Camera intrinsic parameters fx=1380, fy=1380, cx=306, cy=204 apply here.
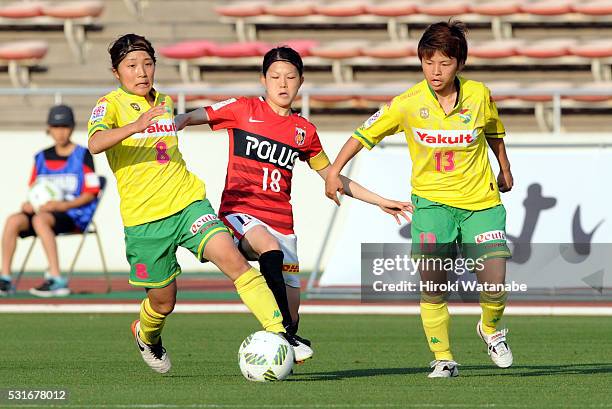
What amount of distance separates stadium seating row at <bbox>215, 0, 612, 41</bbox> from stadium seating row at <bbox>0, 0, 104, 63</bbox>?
7.60 feet

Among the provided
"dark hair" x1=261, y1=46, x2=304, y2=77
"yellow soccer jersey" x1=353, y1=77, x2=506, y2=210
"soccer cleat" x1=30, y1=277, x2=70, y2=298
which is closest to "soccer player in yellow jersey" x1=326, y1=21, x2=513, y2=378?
"yellow soccer jersey" x1=353, y1=77, x2=506, y2=210

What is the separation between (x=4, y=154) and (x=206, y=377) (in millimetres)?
10901

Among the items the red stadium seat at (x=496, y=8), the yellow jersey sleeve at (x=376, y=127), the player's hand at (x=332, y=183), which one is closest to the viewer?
the player's hand at (x=332, y=183)

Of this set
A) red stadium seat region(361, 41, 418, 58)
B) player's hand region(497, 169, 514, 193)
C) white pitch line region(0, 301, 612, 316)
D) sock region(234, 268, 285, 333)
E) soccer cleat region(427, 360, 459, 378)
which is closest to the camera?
sock region(234, 268, 285, 333)

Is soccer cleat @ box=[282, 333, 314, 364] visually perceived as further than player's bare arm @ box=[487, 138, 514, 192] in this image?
No

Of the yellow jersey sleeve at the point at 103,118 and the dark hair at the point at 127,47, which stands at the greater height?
the dark hair at the point at 127,47

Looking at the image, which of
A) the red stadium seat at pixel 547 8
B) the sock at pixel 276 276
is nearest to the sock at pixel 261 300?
the sock at pixel 276 276

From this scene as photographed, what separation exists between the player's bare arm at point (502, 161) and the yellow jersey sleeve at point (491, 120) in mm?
44

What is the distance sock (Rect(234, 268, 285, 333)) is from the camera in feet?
25.9

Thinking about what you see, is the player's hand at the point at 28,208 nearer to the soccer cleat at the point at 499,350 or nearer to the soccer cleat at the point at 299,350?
the soccer cleat at the point at 299,350

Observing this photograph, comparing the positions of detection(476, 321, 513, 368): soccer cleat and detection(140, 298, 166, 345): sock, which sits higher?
detection(140, 298, 166, 345): sock

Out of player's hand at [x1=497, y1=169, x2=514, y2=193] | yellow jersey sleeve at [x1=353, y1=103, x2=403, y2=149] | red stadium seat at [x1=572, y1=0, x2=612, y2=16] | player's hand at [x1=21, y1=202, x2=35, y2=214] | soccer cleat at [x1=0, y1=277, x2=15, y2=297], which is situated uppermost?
red stadium seat at [x1=572, y1=0, x2=612, y2=16]

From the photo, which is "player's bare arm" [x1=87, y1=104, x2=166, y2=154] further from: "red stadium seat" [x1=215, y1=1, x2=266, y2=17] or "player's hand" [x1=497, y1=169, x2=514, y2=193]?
"red stadium seat" [x1=215, y1=1, x2=266, y2=17]

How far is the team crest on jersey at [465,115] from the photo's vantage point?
837 cm
